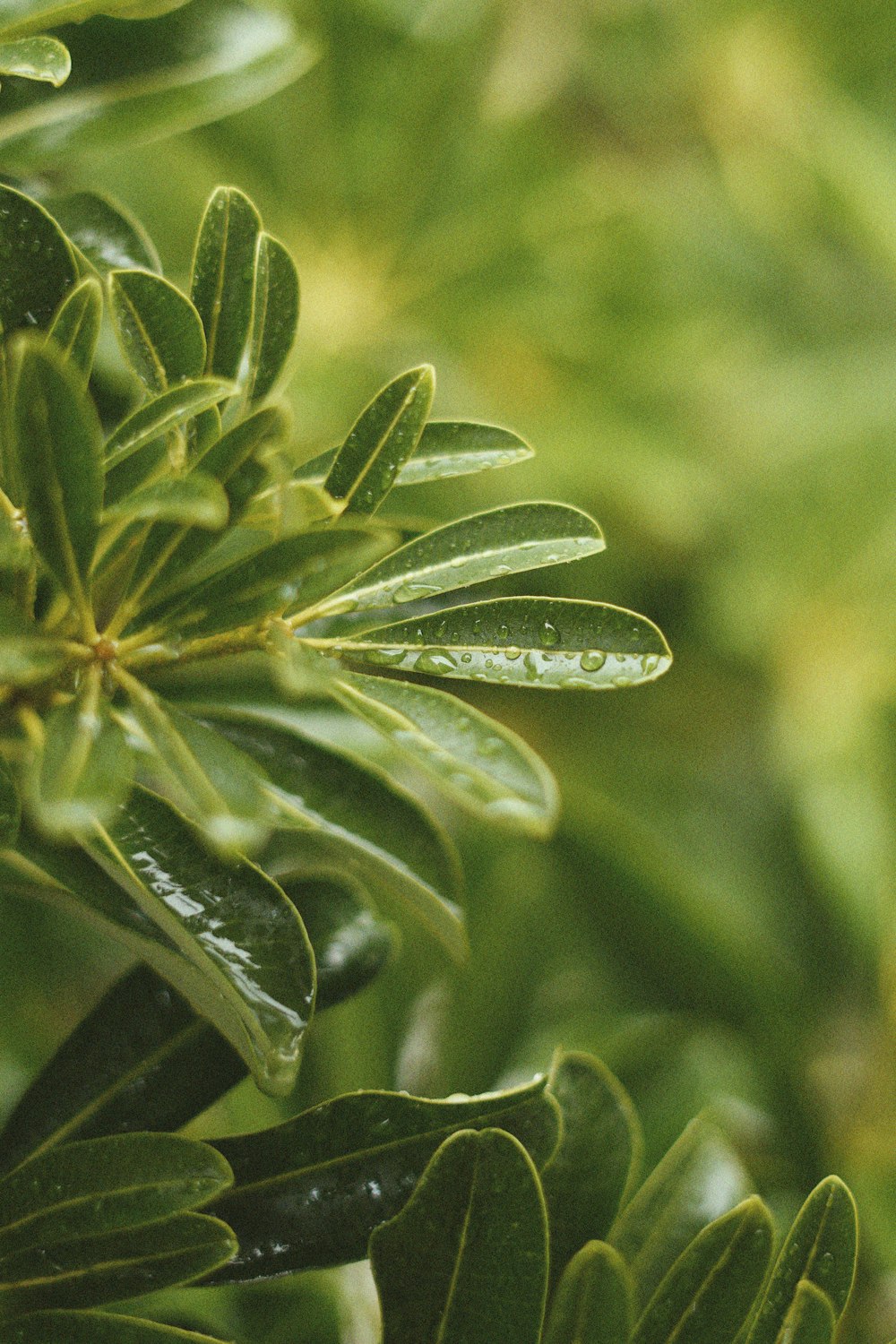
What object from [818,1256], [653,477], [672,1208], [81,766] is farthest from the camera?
[653,477]

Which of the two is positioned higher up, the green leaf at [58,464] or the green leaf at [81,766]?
the green leaf at [58,464]

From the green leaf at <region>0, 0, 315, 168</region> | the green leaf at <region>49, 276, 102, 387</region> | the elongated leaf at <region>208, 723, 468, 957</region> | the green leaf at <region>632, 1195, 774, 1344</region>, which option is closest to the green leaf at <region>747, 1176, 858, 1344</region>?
the green leaf at <region>632, 1195, 774, 1344</region>

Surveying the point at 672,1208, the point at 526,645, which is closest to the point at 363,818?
the point at 526,645

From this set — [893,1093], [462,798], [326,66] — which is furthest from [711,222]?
[462,798]

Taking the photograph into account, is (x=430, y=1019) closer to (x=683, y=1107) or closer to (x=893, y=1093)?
(x=683, y=1107)

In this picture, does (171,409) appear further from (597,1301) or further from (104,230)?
(597,1301)

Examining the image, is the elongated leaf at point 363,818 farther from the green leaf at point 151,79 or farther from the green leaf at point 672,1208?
the green leaf at point 151,79

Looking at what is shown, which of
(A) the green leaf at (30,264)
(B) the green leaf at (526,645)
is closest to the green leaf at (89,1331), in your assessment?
(B) the green leaf at (526,645)
